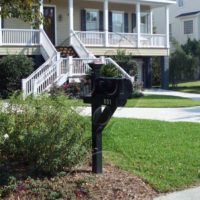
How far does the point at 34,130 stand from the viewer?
6.89 meters

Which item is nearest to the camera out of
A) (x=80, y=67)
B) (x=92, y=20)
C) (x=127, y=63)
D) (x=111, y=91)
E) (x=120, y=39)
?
(x=111, y=91)

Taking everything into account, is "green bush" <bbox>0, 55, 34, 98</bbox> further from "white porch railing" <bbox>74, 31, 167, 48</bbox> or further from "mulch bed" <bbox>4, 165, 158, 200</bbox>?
"mulch bed" <bbox>4, 165, 158, 200</bbox>

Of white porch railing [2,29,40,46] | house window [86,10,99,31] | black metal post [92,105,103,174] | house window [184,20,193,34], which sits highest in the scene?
house window [184,20,193,34]

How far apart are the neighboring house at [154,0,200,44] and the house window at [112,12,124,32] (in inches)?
578

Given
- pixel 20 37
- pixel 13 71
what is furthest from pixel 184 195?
pixel 20 37

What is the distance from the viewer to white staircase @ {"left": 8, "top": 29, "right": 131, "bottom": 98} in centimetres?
2194

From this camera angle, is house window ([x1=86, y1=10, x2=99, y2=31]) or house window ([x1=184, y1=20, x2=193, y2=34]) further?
house window ([x1=184, y1=20, x2=193, y2=34])

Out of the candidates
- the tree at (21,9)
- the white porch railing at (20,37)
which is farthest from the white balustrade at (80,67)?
the tree at (21,9)

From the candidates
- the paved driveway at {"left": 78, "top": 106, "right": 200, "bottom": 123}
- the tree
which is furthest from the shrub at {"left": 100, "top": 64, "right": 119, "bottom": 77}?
the tree

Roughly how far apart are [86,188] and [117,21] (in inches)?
1059

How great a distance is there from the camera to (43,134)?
6664 millimetres

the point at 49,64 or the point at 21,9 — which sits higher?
the point at 21,9

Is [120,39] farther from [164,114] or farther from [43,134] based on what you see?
[43,134]

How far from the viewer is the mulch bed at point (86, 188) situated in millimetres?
6121
